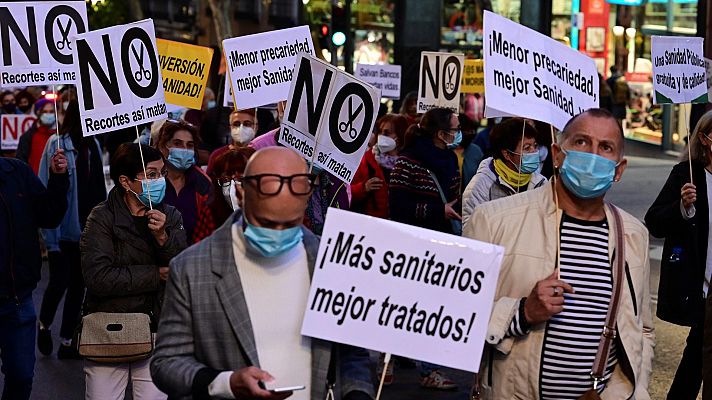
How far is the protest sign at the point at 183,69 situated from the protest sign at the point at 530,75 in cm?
589

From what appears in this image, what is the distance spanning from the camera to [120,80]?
827 cm

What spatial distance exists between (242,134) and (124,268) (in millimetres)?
4024

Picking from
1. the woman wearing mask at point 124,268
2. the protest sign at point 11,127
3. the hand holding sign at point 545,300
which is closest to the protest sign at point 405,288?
the hand holding sign at point 545,300

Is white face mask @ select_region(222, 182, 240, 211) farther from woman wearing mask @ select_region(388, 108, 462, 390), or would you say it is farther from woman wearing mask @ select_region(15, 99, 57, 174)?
woman wearing mask @ select_region(15, 99, 57, 174)

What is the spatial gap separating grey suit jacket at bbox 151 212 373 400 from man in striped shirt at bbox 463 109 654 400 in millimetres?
706

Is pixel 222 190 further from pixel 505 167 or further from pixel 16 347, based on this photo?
pixel 505 167

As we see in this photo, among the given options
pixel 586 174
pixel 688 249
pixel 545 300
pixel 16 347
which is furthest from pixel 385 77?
pixel 545 300

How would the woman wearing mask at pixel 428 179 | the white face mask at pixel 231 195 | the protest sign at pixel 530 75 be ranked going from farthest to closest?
the woman wearing mask at pixel 428 179, the white face mask at pixel 231 195, the protest sign at pixel 530 75

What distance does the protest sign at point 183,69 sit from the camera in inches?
455

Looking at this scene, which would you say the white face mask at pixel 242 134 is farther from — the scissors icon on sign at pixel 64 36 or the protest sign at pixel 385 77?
the protest sign at pixel 385 77

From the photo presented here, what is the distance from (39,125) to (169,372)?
10.0 meters

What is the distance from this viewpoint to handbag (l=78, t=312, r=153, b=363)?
6777 mm

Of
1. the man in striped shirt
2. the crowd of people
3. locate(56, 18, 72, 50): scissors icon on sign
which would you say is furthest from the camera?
locate(56, 18, 72, 50): scissors icon on sign

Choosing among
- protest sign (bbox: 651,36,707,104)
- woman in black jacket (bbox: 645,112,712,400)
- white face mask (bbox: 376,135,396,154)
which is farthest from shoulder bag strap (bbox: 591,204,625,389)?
white face mask (bbox: 376,135,396,154)
